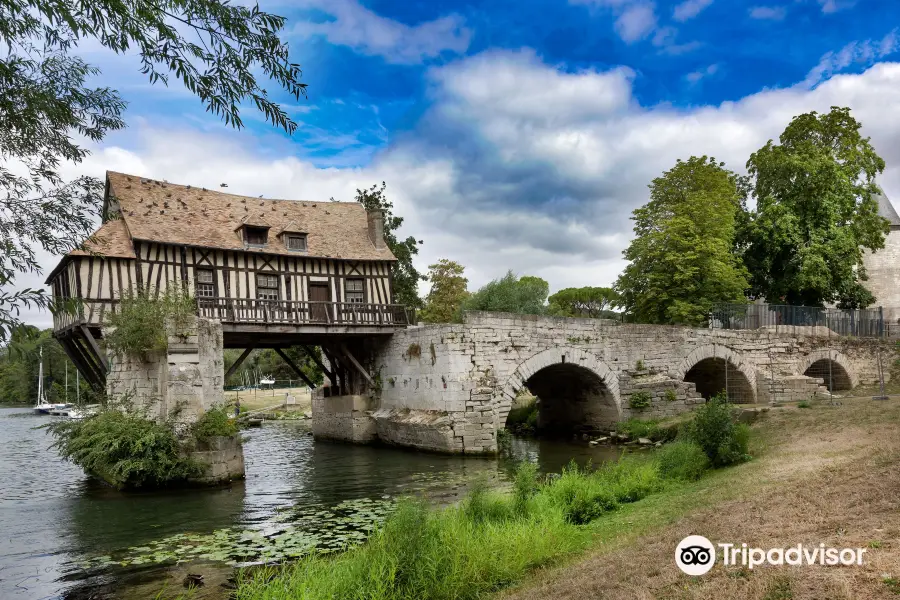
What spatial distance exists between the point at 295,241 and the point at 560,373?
8.85m

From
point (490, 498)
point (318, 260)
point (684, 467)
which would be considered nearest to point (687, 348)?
point (684, 467)

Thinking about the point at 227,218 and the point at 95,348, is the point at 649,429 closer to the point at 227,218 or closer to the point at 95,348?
the point at 95,348

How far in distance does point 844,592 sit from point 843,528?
4.34 ft

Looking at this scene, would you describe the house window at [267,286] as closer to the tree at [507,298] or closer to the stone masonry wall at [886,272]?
the tree at [507,298]

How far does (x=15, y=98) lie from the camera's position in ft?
16.1

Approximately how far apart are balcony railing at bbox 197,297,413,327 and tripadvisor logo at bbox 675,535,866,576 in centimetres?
1296

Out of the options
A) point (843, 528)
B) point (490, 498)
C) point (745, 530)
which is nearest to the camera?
point (843, 528)

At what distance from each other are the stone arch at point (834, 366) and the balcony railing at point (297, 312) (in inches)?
513

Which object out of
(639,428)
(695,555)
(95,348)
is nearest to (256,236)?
(95,348)

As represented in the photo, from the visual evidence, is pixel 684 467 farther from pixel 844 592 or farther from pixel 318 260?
pixel 318 260

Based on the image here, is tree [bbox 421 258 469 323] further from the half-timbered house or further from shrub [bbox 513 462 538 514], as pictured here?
shrub [bbox 513 462 538 514]

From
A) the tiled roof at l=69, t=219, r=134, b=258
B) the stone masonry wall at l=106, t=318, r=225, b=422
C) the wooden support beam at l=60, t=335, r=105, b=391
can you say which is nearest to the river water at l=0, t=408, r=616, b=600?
the stone masonry wall at l=106, t=318, r=225, b=422

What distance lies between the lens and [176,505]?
9.83 metres

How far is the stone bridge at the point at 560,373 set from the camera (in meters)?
14.7
